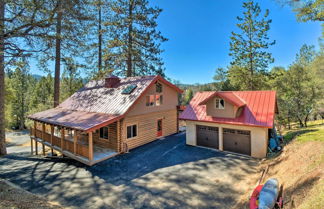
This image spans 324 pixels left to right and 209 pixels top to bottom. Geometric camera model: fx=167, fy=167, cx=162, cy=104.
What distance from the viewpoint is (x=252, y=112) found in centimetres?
1055

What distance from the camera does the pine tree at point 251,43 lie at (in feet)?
64.0

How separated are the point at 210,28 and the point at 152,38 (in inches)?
325

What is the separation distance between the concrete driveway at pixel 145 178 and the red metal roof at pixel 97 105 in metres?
2.60

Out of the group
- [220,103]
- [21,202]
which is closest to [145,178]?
[21,202]

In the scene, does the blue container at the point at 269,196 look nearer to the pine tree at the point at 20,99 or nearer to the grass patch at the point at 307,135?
the grass patch at the point at 307,135

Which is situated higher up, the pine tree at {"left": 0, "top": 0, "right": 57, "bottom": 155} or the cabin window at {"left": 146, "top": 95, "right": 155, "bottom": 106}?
the pine tree at {"left": 0, "top": 0, "right": 57, "bottom": 155}

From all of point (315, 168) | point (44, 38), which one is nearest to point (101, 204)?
point (315, 168)

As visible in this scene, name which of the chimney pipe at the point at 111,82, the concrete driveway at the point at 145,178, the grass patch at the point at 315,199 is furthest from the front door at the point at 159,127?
the grass patch at the point at 315,199

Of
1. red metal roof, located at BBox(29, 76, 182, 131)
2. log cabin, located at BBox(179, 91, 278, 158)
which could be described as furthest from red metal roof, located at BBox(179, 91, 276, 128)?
red metal roof, located at BBox(29, 76, 182, 131)

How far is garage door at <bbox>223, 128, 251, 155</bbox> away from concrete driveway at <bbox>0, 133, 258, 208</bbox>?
21.8 inches

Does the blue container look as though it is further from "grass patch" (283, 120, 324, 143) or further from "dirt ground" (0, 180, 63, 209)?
"dirt ground" (0, 180, 63, 209)

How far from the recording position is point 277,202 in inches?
191

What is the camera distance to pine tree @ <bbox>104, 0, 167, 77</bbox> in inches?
674

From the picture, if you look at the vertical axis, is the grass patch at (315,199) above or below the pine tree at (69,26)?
below
